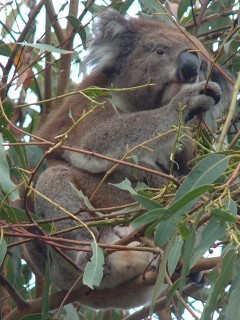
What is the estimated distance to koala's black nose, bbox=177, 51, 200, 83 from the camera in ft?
12.7

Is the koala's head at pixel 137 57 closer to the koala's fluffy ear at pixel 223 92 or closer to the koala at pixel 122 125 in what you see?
the koala at pixel 122 125

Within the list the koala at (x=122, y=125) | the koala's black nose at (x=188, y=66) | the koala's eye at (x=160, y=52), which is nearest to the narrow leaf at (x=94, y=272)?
the koala at (x=122, y=125)

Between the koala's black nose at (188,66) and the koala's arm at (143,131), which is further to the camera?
the koala's black nose at (188,66)

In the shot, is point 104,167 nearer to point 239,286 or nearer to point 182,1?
point 182,1

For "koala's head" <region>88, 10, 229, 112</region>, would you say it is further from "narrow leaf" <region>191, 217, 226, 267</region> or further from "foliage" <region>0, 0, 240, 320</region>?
"narrow leaf" <region>191, 217, 226, 267</region>

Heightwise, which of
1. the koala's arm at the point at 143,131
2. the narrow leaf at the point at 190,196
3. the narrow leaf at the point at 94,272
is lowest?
the koala's arm at the point at 143,131

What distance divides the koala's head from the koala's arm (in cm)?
19

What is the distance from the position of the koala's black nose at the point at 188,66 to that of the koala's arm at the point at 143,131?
170 mm

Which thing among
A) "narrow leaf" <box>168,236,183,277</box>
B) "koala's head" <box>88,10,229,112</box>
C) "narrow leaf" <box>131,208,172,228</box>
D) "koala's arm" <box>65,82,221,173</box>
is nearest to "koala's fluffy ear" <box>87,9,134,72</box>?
"koala's head" <box>88,10,229,112</box>

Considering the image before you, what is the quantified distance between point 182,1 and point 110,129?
0.78m

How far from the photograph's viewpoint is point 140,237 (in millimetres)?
2668

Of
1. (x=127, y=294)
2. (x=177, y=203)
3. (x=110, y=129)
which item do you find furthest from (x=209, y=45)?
(x=177, y=203)

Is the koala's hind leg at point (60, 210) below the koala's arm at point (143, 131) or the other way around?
below

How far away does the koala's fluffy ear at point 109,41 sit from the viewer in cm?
446
